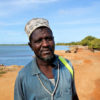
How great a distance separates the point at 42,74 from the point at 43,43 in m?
0.32

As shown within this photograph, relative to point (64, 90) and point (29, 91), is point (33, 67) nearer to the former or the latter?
point (29, 91)

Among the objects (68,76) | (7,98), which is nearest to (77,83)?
(7,98)

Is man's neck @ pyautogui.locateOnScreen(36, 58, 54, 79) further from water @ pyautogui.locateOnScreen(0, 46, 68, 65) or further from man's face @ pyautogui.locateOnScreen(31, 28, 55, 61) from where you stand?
water @ pyautogui.locateOnScreen(0, 46, 68, 65)

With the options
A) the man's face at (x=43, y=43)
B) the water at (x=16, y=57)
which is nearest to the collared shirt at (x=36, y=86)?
the man's face at (x=43, y=43)

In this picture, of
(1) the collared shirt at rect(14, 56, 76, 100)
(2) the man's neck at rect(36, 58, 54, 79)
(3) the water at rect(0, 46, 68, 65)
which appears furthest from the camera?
(3) the water at rect(0, 46, 68, 65)

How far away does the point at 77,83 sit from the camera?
9.73 metres

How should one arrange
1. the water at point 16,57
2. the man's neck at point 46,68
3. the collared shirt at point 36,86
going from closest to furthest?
the collared shirt at point 36,86
the man's neck at point 46,68
the water at point 16,57

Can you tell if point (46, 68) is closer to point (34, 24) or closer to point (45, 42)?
point (45, 42)

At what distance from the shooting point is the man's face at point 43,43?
5.02 feet

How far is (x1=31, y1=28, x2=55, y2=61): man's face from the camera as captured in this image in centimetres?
153

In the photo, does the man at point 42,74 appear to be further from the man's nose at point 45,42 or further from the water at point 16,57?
the water at point 16,57

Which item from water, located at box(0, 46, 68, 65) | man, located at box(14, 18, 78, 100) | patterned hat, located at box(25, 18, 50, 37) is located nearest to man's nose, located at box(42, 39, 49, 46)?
man, located at box(14, 18, 78, 100)

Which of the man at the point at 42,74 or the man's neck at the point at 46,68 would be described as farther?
the man's neck at the point at 46,68

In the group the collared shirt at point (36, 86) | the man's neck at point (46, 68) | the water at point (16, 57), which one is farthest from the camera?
the water at point (16, 57)
